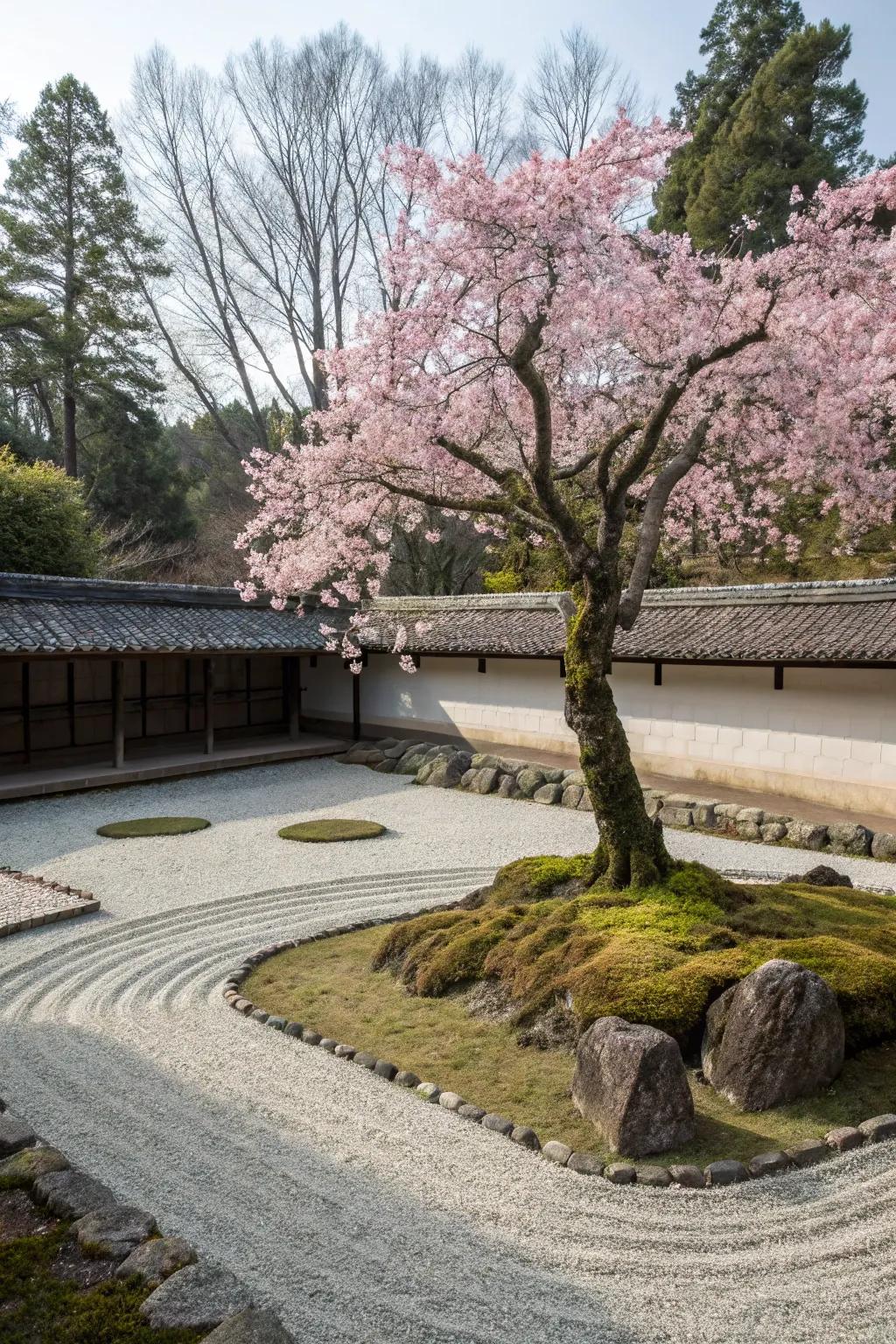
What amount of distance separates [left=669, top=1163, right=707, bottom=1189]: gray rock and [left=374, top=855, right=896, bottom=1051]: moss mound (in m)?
1.07

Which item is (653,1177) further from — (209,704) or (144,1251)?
(209,704)

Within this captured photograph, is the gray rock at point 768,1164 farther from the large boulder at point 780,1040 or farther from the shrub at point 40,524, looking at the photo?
the shrub at point 40,524

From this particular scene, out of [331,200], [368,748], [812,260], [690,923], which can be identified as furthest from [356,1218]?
[331,200]

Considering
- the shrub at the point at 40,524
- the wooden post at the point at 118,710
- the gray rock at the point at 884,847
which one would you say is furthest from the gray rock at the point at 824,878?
the shrub at the point at 40,524

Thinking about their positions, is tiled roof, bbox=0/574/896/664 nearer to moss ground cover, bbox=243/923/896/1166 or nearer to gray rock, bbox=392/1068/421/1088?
moss ground cover, bbox=243/923/896/1166

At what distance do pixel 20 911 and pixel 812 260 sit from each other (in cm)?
958

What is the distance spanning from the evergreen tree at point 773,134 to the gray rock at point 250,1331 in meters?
29.1

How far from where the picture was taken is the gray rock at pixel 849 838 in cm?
1154

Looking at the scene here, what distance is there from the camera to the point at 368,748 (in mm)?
18562

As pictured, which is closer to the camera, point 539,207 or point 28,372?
point 539,207

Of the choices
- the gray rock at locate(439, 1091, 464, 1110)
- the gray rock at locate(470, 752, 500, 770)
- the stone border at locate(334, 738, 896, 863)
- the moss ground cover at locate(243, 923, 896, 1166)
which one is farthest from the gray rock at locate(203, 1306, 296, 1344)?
the gray rock at locate(470, 752, 500, 770)

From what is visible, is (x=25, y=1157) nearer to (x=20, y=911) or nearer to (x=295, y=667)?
(x=20, y=911)

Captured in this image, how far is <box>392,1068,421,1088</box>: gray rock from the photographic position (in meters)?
5.64

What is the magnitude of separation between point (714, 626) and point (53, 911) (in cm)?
1045
